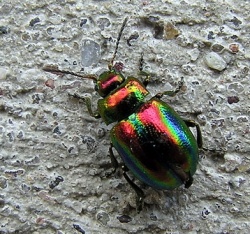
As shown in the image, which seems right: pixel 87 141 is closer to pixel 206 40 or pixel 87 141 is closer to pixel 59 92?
pixel 59 92

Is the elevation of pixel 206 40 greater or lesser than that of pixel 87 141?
greater

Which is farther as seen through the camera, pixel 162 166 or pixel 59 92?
pixel 59 92

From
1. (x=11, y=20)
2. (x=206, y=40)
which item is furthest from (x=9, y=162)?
(x=206, y=40)

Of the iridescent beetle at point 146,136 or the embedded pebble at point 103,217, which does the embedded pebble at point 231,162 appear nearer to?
the iridescent beetle at point 146,136

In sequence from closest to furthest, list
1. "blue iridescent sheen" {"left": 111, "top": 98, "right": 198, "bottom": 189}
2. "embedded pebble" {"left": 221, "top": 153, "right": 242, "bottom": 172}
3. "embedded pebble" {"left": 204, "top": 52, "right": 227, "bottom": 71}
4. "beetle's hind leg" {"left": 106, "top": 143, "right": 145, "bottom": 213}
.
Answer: "blue iridescent sheen" {"left": 111, "top": 98, "right": 198, "bottom": 189} < "beetle's hind leg" {"left": 106, "top": 143, "right": 145, "bottom": 213} < "embedded pebble" {"left": 221, "top": 153, "right": 242, "bottom": 172} < "embedded pebble" {"left": 204, "top": 52, "right": 227, "bottom": 71}

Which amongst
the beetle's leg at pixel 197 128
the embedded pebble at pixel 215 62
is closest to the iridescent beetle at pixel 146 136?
the beetle's leg at pixel 197 128

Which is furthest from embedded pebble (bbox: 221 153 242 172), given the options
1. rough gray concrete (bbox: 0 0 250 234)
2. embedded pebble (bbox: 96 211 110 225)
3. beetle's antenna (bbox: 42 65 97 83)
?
beetle's antenna (bbox: 42 65 97 83)

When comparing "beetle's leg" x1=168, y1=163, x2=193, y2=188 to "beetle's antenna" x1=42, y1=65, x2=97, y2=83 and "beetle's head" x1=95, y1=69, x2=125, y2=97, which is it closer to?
"beetle's head" x1=95, y1=69, x2=125, y2=97
